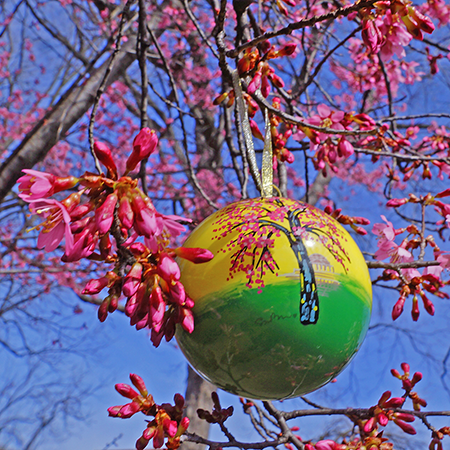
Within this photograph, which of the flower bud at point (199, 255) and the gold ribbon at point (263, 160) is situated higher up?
the gold ribbon at point (263, 160)

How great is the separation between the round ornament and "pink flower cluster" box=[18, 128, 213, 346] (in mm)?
83

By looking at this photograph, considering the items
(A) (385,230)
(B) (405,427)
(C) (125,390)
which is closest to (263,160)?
(A) (385,230)

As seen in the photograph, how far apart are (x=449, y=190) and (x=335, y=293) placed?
121 centimetres

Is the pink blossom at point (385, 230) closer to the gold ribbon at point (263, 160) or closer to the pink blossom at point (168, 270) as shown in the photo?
the gold ribbon at point (263, 160)

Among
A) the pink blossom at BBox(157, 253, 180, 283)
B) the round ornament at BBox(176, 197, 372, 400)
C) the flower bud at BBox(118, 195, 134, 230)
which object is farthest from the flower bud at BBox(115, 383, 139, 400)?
the flower bud at BBox(118, 195, 134, 230)

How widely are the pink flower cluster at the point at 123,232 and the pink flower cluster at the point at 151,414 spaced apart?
18.0 inches

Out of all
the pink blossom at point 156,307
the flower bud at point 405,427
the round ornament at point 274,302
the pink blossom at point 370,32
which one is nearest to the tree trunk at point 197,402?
the flower bud at point 405,427

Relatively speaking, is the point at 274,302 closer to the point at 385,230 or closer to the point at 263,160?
the point at 263,160

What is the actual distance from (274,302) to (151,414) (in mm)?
731

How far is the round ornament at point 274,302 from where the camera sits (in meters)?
0.95

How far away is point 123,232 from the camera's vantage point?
0.94 metres

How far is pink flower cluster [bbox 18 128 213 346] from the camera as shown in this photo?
83cm

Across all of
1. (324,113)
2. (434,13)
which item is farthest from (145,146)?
(434,13)

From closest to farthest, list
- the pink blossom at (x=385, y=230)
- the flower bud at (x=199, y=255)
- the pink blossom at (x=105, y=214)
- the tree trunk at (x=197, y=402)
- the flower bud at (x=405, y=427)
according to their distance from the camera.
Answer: the pink blossom at (x=105, y=214)
the flower bud at (x=199, y=255)
the flower bud at (x=405, y=427)
the pink blossom at (x=385, y=230)
the tree trunk at (x=197, y=402)
